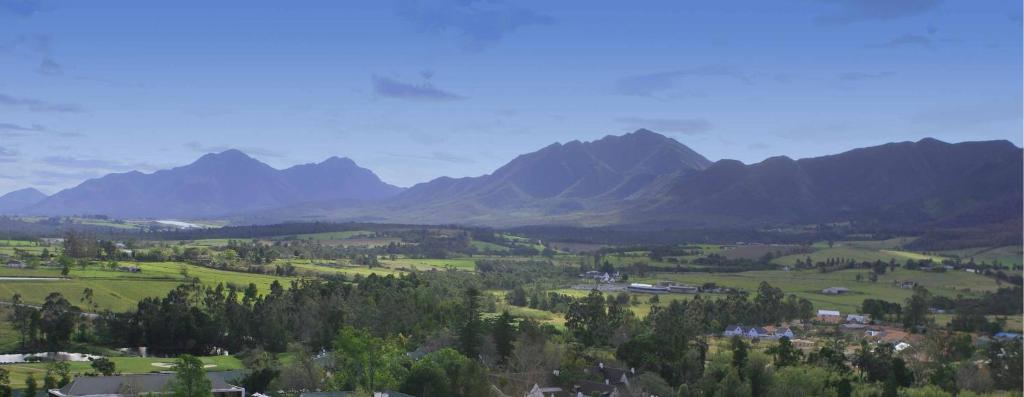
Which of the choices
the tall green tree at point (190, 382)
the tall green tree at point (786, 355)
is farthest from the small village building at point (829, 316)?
the tall green tree at point (190, 382)

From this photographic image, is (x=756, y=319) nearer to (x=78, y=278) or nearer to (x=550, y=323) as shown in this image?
(x=550, y=323)

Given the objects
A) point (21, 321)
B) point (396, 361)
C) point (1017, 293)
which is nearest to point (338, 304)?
point (21, 321)

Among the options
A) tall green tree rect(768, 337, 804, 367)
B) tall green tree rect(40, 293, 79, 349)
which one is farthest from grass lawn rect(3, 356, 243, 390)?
tall green tree rect(768, 337, 804, 367)

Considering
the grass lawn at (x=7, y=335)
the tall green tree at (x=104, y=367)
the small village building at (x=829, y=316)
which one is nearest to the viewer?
the tall green tree at (x=104, y=367)

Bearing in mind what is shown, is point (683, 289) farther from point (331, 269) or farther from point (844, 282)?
point (331, 269)

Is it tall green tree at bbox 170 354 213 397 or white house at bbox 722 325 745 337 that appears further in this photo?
white house at bbox 722 325 745 337

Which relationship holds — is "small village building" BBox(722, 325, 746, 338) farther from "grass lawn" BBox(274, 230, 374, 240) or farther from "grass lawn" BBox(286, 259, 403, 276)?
"grass lawn" BBox(274, 230, 374, 240)

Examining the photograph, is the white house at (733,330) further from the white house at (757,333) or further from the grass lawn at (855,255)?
the grass lawn at (855,255)
